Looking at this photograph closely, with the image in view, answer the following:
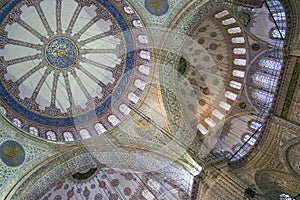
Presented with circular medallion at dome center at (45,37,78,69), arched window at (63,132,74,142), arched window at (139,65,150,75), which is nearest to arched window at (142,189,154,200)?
arched window at (63,132,74,142)

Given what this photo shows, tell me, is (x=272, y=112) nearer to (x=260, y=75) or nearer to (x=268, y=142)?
(x=268, y=142)

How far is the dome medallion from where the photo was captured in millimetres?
10625

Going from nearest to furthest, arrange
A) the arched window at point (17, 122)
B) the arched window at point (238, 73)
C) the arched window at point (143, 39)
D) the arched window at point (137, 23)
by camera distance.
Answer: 1. the arched window at point (137, 23)
2. the arched window at point (17, 122)
3. the arched window at point (143, 39)
4. the arched window at point (238, 73)

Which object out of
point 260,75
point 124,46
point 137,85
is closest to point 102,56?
point 124,46

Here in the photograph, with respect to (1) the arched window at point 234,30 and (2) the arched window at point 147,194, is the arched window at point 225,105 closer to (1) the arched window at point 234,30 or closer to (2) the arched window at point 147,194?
(1) the arched window at point 234,30

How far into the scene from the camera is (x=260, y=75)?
12.0 meters

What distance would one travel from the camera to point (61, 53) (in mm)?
12000

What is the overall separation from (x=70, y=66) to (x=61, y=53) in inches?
25.1

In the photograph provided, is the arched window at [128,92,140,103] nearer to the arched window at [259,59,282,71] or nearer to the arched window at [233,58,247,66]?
the arched window at [233,58,247,66]

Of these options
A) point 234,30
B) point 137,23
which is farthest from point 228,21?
point 137,23

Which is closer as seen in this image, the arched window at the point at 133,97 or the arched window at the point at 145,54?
the arched window at the point at 145,54

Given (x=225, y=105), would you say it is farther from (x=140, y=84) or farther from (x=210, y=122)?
(x=140, y=84)

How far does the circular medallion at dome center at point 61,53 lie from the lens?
39.0 ft

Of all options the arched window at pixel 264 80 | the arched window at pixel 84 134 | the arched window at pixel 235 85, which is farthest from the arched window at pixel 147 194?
the arched window at pixel 264 80
